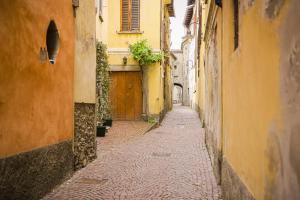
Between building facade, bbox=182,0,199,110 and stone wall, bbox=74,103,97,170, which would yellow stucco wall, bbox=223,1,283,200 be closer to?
stone wall, bbox=74,103,97,170

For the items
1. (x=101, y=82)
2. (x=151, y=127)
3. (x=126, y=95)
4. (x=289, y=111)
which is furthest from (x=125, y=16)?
(x=289, y=111)

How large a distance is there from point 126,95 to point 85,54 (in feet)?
33.6

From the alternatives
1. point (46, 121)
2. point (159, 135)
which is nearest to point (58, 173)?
point (46, 121)

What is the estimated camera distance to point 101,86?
13.0 metres

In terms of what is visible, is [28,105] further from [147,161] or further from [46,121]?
[147,161]

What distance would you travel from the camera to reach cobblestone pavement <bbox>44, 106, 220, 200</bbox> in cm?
590

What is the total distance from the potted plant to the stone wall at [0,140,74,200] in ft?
19.2

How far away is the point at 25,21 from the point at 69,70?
221 cm

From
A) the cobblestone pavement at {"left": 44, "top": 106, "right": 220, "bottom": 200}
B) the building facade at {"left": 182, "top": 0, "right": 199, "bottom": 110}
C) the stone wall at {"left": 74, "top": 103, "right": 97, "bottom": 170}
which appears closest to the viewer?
the cobblestone pavement at {"left": 44, "top": 106, "right": 220, "bottom": 200}

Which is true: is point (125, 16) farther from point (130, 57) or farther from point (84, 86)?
point (84, 86)

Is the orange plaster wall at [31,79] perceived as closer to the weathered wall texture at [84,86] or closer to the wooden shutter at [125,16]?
the weathered wall texture at [84,86]

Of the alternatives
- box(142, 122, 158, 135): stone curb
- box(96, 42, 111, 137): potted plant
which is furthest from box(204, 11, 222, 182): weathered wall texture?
box(142, 122, 158, 135): stone curb

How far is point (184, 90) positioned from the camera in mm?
50000

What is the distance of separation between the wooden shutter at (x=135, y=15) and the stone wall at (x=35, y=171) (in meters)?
12.0
